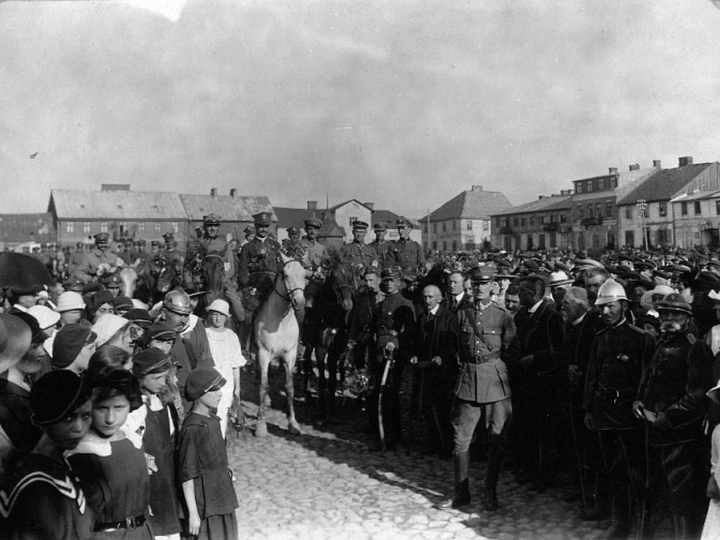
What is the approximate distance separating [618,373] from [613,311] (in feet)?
1.68

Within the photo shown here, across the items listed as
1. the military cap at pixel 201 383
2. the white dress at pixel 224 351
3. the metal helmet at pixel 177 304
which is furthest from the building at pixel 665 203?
the military cap at pixel 201 383

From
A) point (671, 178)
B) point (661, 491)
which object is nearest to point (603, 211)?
point (671, 178)

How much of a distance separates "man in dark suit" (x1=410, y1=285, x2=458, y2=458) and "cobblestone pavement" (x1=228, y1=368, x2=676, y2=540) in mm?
315

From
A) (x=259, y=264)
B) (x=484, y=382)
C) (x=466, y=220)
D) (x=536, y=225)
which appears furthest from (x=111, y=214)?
(x=484, y=382)

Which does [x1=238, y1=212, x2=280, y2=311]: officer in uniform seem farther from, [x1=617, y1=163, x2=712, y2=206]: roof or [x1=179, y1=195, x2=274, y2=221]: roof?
[x1=617, y1=163, x2=712, y2=206]: roof

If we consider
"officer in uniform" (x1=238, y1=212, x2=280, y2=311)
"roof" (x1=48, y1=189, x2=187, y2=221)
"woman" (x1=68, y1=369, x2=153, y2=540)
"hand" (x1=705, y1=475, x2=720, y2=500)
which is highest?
"roof" (x1=48, y1=189, x2=187, y2=221)

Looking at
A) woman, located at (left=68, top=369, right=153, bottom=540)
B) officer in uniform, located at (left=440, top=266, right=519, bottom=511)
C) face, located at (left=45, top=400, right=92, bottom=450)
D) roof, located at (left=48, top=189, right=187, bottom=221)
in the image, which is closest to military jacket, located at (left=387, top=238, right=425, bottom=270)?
officer in uniform, located at (left=440, top=266, right=519, bottom=511)

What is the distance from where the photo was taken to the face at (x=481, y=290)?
5.89 metres

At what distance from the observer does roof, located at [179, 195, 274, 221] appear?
61.5m

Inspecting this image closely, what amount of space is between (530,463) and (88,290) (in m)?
7.00

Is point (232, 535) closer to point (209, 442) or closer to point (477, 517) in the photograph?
point (209, 442)

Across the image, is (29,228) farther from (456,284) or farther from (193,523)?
(193,523)

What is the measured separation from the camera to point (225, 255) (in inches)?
381

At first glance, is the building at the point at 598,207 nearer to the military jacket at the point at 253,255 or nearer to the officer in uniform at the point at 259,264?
the officer in uniform at the point at 259,264
